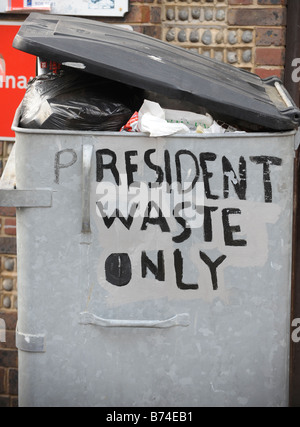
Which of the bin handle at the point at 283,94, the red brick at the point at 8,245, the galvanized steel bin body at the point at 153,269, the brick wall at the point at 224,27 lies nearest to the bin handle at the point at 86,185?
the galvanized steel bin body at the point at 153,269

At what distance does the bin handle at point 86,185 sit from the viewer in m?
2.53

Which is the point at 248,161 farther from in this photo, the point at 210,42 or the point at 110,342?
the point at 210,42

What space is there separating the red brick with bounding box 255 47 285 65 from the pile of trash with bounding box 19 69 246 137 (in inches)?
48.5

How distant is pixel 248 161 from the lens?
8.48 feet

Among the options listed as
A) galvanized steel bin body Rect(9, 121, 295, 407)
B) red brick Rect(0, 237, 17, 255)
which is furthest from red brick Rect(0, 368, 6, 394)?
galvanized steel bin body Rect(9, 121, 295, 407)

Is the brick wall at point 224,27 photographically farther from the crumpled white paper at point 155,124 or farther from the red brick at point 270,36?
the crumpled white paper at point 155,124

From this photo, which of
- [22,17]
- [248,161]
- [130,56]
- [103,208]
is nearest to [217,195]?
[248,161]

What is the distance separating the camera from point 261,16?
3846 mm

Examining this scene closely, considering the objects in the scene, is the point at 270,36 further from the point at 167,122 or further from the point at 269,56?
the point at 167,122

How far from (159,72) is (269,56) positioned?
141cm

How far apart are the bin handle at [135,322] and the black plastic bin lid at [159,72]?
73 cm

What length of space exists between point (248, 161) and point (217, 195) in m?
0.16

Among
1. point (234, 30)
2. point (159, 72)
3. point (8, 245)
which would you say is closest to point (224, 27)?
point (234, 30)

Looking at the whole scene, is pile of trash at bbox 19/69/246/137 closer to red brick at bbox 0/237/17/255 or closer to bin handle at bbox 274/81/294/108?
bin handle at bbox 274/81/294/108
